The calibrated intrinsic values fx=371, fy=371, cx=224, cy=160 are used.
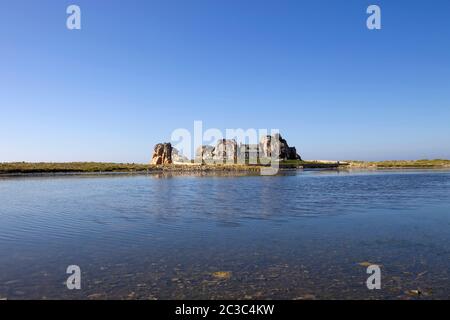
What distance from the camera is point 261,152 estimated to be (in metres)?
186

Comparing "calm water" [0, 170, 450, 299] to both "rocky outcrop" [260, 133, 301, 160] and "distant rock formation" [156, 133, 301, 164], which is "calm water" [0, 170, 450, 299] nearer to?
"distant rock formation" [156, 133, 301, 164]

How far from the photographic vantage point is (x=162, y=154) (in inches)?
6796

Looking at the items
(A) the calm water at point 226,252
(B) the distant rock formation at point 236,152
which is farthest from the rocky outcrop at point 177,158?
(A) the calm water at point 226,252

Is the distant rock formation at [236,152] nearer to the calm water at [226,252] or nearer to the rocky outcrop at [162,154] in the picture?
the rocky outcrop at [162,154]

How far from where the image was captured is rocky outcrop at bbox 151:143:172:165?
172 meters

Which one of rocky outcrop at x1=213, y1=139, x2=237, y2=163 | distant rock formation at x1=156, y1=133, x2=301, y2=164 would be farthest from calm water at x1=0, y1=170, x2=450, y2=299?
rocky outcrop at x1=213, y1=139, x2=237, y2=163

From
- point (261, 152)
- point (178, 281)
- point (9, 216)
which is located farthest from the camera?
point (261, 152)

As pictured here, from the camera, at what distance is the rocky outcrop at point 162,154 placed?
565 feet

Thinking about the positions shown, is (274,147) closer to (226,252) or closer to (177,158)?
(177,158)
